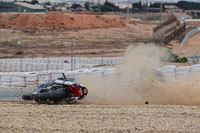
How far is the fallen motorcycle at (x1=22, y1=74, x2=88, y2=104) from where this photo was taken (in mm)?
17062

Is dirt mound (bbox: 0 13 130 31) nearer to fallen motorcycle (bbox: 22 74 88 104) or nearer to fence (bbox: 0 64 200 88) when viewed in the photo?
fence (bbox: 0 64 200 88)

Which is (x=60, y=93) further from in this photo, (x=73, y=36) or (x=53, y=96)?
(x=73, y=36)

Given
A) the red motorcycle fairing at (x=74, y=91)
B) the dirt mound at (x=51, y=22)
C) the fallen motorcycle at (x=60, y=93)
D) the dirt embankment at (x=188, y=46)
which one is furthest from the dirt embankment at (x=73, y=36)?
the red motorcycle fairing at (x=74, y=91)

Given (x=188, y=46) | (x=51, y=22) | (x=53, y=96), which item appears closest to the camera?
(x=53, y=96)

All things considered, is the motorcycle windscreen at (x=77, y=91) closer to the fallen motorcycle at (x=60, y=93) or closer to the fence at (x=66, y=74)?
the fallen motorcycle at (x=60, y=93)

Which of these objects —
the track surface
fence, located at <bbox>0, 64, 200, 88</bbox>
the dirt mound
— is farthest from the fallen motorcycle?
the dirt mound

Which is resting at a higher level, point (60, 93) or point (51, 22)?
point (51, 22)

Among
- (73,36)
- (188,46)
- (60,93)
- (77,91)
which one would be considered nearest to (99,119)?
(77,91)

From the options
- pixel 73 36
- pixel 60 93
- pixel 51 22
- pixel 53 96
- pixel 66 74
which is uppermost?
pixel 51 22

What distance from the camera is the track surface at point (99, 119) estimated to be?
40.0ft

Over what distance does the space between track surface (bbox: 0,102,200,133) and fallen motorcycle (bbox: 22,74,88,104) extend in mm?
Answer: 1130

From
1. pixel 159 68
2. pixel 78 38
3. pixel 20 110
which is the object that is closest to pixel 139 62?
pixel 159 68

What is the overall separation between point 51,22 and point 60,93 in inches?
2157

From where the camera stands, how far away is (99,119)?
43.9ft
